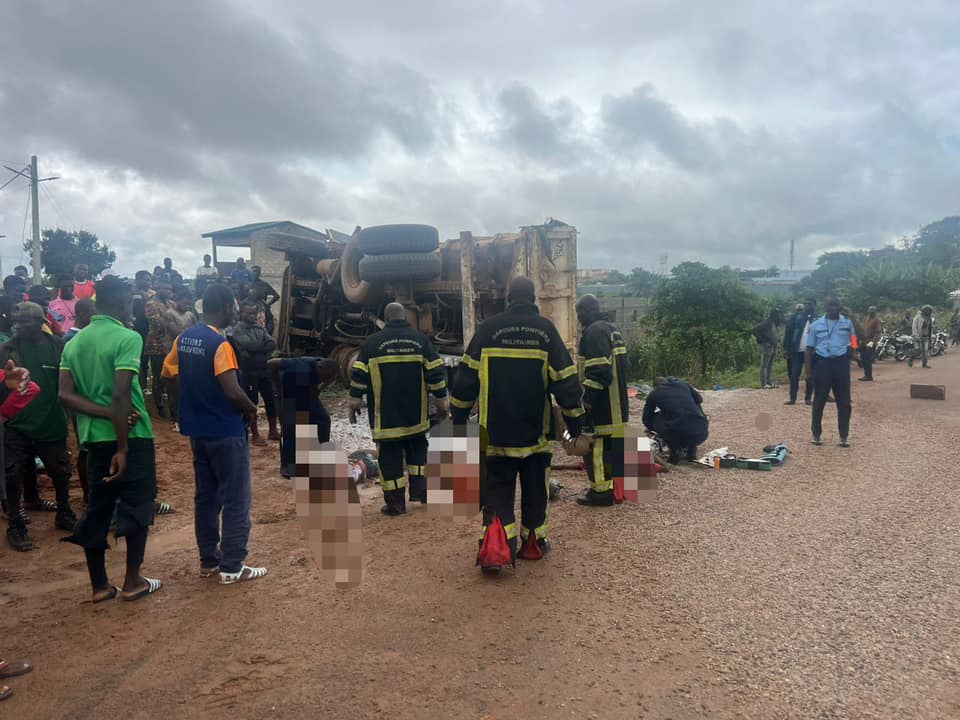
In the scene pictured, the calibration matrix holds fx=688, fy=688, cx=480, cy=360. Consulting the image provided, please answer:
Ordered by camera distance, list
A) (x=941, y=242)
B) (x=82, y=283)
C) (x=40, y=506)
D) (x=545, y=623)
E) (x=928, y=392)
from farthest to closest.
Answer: (x=941, y=242) → (x=928, y=392) → (x=82, y=283) → (x=40, y=506) → (x=545, y=623)

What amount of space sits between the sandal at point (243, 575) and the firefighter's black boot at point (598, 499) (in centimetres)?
268

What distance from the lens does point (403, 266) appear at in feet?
30.5

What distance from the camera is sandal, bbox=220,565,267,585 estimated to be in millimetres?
4156

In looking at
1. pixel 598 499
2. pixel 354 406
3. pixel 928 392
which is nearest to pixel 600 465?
pixel 598 499

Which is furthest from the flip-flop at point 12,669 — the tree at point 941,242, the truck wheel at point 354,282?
the tree at point 941,242

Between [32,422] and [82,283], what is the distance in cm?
416

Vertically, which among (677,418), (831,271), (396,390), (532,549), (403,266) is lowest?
(532,549)

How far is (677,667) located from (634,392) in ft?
30.9

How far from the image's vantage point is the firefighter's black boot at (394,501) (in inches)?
218

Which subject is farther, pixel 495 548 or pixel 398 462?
pixel 398 462

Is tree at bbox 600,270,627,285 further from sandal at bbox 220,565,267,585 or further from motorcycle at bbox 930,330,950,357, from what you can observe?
sandal at bbox 220,565,267,585

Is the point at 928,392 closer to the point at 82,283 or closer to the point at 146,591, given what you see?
the point at 146,591

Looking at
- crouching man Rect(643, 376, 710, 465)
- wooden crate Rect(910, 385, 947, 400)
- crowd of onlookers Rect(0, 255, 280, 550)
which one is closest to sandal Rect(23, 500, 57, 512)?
crowd of onlookers Rect(0, 255, 280, 550)

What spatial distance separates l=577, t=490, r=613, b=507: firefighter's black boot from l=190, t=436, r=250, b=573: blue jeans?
2.78 metres
